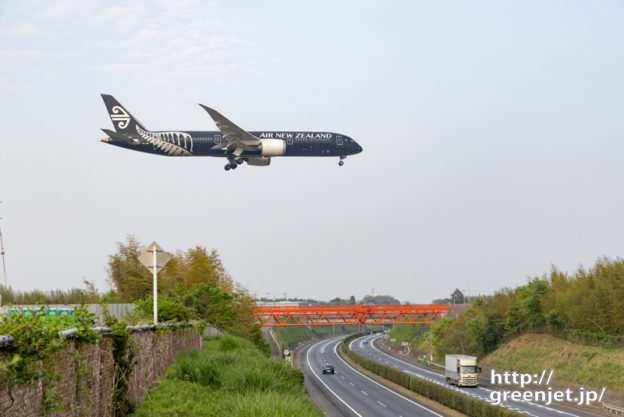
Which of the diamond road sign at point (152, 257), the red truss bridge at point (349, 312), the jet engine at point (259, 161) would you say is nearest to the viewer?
the diamond road sign at point (152, 257)

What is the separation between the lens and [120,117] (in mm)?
58656

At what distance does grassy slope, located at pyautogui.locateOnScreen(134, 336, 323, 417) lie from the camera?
53.8 ft

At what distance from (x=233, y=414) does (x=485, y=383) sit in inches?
2695

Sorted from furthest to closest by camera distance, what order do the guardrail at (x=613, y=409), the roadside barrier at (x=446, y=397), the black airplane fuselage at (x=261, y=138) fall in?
the black airplane fuselage at (x=261, y=138), the guardrail at (x=613, y=409), the roadside barrier at (x=446, y=397)

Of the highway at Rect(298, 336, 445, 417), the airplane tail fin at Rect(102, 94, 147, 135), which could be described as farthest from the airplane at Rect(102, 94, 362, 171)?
the highway at Rect(298, 336, 445, 417)

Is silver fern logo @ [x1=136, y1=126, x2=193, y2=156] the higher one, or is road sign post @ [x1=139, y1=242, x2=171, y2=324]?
silver fern logo @ [x1=136, y1=126, x2=193, y2=156]

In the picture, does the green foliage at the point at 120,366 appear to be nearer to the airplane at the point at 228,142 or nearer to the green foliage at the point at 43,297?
the green foliage at the point at 43,297

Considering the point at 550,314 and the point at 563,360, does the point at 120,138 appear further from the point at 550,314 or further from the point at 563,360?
the point at 550,314

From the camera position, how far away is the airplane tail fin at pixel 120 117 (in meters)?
56.6

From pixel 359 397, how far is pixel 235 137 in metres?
31.7

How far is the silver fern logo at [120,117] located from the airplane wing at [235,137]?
981 cm

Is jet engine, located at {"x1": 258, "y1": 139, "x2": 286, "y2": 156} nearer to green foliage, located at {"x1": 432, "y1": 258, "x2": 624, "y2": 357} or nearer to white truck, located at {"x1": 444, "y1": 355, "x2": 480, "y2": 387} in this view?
white truck, located at {"x1": 444, "y1": 355, "x2": 480, "y2": 387}

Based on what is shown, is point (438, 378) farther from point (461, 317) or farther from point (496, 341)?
point (461, 317)

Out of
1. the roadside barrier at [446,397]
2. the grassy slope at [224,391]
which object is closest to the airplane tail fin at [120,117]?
the grassy slope at [224,391]
